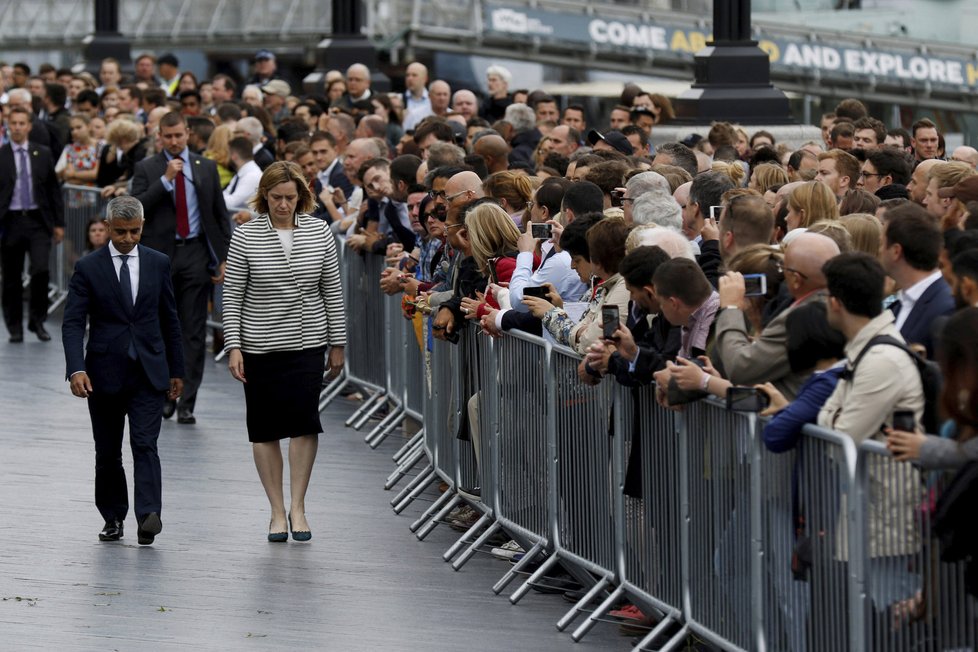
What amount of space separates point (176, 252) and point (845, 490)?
30.6 ft

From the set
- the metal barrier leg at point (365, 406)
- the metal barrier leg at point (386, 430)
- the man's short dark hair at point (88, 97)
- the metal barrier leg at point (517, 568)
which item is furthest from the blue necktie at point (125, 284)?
the man's short dark hair at point (88, 97)

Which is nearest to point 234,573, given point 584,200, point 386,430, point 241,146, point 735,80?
point 584,200

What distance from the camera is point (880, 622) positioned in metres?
6.05

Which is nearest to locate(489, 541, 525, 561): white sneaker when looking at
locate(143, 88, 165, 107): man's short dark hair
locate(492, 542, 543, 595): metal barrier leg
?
locate(492, 542, 543, 595): metal barrier leg

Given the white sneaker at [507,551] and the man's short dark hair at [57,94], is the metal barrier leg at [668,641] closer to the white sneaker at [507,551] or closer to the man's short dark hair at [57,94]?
the white sneaker at [507,551]

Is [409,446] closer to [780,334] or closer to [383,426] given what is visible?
[383,426]

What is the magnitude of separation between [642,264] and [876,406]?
171cm

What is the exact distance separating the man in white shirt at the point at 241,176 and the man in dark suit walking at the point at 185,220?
152cm

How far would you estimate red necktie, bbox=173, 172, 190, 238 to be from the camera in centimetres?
1473

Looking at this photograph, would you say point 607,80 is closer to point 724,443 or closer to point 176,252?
point 176,252

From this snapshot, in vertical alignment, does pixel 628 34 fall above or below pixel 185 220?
above

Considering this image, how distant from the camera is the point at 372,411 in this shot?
14.3 meters

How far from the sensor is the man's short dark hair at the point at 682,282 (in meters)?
7.59

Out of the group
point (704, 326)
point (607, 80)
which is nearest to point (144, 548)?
point (704, 326)
